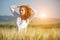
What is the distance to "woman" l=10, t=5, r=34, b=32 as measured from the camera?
1725mm

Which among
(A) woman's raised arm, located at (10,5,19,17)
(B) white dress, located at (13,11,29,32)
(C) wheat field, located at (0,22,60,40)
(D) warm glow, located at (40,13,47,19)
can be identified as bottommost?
(C) wheat field, located at (0,22,60,40)

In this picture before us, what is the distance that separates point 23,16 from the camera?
1737 mm

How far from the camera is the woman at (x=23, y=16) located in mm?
1725

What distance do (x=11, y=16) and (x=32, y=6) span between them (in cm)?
30

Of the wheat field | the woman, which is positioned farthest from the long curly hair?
the wheat field

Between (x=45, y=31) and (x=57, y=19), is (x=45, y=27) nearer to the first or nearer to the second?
(x=45, y=31)

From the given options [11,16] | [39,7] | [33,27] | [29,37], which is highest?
[39,7]

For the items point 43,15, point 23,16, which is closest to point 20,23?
point 23,16

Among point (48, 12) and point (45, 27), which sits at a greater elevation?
point (48, 12)

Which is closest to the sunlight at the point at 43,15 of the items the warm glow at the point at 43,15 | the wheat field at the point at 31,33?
the warm glow at the point at 43,15

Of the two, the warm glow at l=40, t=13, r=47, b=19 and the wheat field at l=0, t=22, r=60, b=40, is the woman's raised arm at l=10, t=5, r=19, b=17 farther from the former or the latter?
the warm glow at l=40, t=13, r=47, b=19

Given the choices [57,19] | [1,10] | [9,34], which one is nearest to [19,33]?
[9,34]

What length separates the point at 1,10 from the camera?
1.75 m

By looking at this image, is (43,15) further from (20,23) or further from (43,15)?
(20,23)
